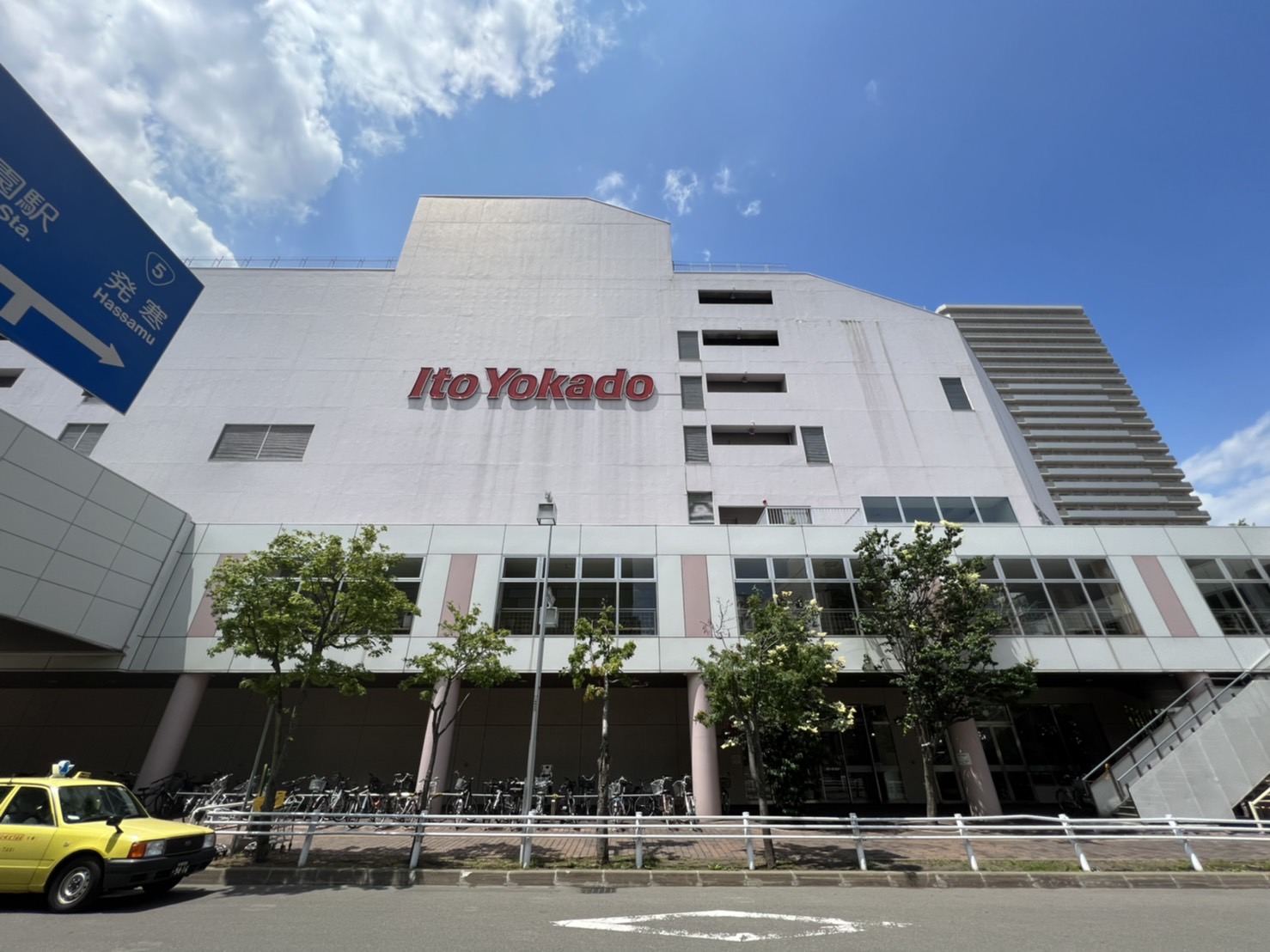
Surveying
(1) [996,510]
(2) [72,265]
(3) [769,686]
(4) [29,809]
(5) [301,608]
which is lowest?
(4) [29,809]

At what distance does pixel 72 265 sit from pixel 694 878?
1433 centimetres

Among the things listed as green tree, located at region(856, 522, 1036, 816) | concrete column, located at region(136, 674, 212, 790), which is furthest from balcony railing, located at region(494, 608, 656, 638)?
concrete column, located at region(136, 674, 212, 790)

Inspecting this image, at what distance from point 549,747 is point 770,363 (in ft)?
60.8

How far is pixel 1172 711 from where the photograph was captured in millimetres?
15781

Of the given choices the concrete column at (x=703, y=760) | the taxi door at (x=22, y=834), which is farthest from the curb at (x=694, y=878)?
the concrete column at (x=703, y=760)

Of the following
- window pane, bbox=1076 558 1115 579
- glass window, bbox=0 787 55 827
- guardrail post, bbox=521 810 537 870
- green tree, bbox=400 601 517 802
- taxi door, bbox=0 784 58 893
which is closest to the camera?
taxi door, bbox=0 784 58 893

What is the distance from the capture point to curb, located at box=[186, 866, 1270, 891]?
902 centimetres

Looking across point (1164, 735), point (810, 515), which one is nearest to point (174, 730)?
point (810, 515)

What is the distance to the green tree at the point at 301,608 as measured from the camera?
11227 mm

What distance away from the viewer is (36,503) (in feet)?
44.9

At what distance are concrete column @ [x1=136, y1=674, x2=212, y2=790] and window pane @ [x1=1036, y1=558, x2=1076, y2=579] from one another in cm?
2595

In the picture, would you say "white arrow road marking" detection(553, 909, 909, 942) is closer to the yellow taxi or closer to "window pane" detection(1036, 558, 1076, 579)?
the yellow taxi

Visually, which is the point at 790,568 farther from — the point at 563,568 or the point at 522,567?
the point at 522,567

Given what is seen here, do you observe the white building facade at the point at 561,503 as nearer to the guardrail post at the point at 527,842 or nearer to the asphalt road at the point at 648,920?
the guardrail post at the point at 527,842
